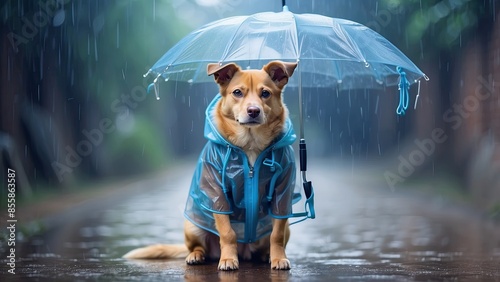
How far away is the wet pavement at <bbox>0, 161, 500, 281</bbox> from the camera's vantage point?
458 centimetres

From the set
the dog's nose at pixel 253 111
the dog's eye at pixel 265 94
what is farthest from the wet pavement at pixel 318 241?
the dog's eye at pixel 265 94

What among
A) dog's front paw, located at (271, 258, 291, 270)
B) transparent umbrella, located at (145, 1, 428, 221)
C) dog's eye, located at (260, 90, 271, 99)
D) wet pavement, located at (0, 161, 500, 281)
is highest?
transparent umbrella, located at (145, 1, 428, 221)

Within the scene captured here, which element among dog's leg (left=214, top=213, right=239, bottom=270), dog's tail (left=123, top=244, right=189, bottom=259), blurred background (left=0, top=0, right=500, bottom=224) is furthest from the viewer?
blurred background (left=0, top=0, right=500, bottom=224)

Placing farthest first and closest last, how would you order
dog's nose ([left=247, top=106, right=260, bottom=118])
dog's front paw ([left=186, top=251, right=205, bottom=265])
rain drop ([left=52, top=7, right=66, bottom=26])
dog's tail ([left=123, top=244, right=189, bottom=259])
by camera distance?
rain drop ([left=52, top=7, right=66, bottom=26])
dog's tail ([left=123, top=244, right=189, bottom=259])
dog's front paw ([left=186, top=251, right=205, bottom=265])
dog's nose ([left=247, top=106, right=260, bottom=118])

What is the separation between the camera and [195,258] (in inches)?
197

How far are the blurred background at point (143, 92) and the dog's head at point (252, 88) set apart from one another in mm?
5276

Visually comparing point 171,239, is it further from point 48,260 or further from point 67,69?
point 67,69

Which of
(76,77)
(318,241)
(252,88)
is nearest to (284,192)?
(252,88)

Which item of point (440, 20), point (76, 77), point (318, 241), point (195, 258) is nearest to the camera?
point (195, 258)

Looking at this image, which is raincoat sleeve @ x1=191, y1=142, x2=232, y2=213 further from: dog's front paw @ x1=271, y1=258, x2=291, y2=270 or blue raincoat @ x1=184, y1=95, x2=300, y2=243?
dog's front paw @ x1=271, y1=258, x2=291, y2=270

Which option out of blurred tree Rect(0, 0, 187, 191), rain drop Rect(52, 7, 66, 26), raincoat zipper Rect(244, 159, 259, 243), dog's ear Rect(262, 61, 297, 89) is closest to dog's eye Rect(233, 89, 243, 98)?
dog's ear Rect(262, 61, 297, 89)

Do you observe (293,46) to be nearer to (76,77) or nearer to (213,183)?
(213,183)

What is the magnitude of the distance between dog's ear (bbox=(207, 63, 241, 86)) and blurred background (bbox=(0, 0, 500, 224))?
5.27 metres

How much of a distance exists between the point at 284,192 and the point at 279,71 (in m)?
0.80
